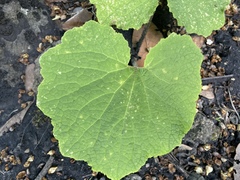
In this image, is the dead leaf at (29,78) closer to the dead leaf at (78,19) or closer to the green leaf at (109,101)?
the dead leaf at (78,19)

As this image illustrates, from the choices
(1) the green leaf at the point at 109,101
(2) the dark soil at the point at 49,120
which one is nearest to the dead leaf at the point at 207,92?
(2) the dark soil at the point at 49,120

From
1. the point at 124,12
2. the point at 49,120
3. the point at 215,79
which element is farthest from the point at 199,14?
the point at 49,120

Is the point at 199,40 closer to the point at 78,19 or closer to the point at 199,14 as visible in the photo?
the point at 199,14

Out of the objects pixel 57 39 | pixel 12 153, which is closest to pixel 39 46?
pixel 57 39

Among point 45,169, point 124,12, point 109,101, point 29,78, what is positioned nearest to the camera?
point 109,101

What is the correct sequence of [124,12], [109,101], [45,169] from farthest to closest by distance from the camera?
1. [45,169]
2. [124,12]
3. [109,101]

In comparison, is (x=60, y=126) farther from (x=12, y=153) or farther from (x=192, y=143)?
(x=192, y=143)
